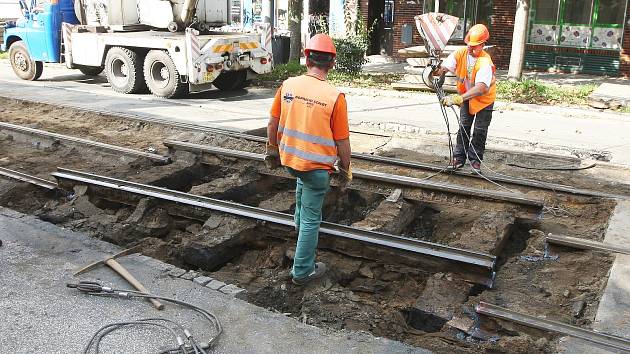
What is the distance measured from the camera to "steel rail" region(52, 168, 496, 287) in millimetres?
5270

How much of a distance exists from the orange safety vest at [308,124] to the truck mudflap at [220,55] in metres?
9.62

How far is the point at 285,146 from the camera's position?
16.2 feet

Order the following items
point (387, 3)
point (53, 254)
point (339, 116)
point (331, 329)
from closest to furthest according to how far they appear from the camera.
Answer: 1. point (331, 329)
2. point (339, 116)
3. point (53, 254)
4. point (387, 3)

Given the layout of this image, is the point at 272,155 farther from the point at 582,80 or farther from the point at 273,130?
the point at 582,80

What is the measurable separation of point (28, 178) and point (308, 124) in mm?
4986

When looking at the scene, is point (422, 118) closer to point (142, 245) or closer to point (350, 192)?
point (350, 192)

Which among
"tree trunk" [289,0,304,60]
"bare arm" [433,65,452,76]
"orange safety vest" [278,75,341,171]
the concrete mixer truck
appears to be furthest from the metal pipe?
"orange safety vest" [278,75,341,171]

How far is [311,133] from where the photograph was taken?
477cm

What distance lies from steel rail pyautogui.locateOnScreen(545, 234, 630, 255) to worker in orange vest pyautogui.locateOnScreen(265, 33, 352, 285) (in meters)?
2.25

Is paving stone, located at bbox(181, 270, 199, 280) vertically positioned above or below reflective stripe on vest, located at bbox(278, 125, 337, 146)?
below

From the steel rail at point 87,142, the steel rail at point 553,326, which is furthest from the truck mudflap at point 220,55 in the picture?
the steel rail at point 553,326

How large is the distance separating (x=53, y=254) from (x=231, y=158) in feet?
11.2

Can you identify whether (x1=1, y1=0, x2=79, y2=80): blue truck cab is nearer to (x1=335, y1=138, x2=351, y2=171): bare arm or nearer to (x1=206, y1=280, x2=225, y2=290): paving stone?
(x1=206, y1=280, x2=225, y2=290): paving stone

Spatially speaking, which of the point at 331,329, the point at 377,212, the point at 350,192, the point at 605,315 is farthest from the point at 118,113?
the point at 605,315
